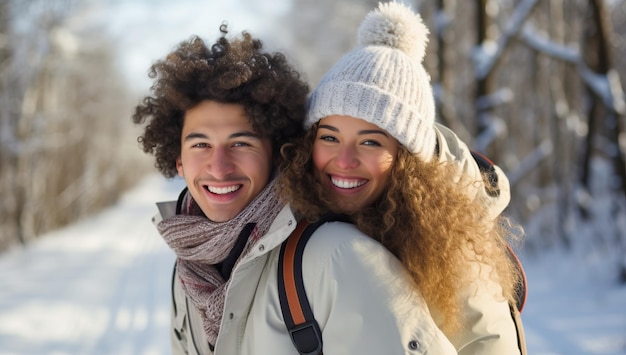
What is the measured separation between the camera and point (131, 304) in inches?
275

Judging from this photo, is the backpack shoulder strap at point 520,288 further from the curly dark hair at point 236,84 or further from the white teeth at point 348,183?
the curly dark hair at point 236,84

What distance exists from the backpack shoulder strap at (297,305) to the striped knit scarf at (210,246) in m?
0.29

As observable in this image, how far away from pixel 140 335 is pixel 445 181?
4.82 metres

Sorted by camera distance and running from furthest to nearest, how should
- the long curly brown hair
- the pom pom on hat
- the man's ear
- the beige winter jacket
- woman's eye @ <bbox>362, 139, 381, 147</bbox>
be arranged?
the man's ear < the pom pom on hat < woman's eye @ <bbox>362, 139, 381, 147</bbox> < the beige winter jacket < the long curly brown hair

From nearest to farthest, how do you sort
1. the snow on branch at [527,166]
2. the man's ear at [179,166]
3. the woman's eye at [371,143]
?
the woman's eye at [371,143] → the man's ear at [179,166] → the snow on branch at [527,166]

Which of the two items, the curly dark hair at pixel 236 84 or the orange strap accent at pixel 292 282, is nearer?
the orange strap accent at pixel 292 282

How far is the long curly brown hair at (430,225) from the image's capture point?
1688mm

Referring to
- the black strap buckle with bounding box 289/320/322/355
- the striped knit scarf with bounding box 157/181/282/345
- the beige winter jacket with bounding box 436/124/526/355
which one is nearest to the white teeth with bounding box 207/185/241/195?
the striped knit scarf with bounding box 157/181/282/345

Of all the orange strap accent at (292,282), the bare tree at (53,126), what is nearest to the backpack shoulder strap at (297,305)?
the orange strap accent at (292,282)

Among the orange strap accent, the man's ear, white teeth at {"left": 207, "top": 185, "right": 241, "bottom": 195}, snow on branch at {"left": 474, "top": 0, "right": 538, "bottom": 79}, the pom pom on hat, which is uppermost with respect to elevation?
snow on branch at {"left": 474, "top": 0, "right": 538, "bottom": 79}

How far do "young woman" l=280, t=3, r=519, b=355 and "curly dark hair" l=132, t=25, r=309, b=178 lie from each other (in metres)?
0.15

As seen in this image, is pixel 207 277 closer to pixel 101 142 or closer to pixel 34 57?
pixel 34 57

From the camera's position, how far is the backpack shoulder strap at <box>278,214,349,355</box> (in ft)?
5.16

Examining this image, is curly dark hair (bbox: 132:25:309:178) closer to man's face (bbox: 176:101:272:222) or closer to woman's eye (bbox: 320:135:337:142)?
man's face (bbox: 176:101:272:222)
